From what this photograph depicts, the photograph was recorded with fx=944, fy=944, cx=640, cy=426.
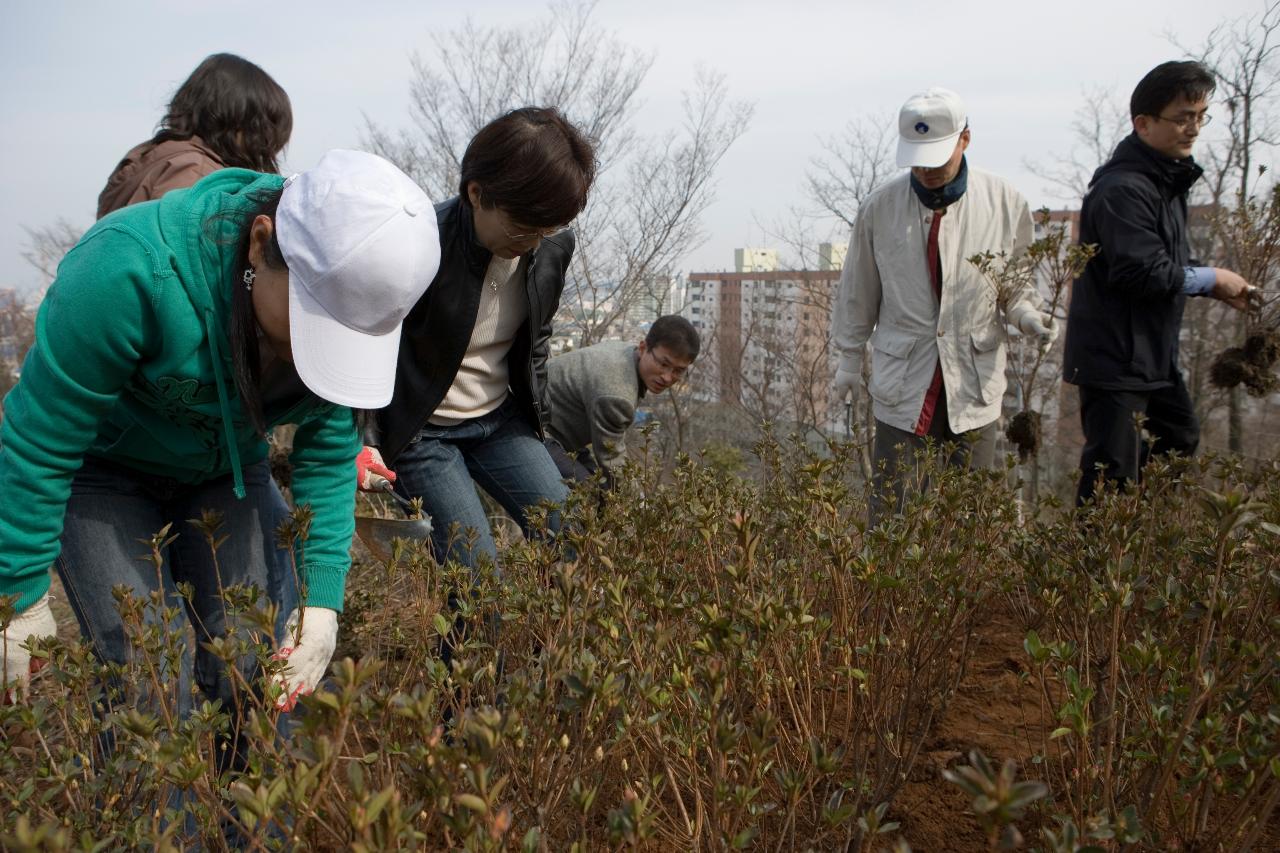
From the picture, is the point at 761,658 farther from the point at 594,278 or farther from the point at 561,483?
the point at 594,278

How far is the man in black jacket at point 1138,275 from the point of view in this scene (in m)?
3.53

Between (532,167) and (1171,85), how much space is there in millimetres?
2604

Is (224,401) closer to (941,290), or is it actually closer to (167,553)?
(167,553)

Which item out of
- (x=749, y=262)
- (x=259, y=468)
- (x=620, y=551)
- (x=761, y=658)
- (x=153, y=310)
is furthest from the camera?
(x=749, y=262)

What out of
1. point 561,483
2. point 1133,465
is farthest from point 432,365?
point 1133,465

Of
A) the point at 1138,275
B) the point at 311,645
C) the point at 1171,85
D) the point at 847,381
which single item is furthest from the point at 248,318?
the point at 1171,85

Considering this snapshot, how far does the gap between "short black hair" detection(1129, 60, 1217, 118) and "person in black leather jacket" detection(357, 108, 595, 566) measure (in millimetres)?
2333

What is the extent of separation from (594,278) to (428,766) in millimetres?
10891

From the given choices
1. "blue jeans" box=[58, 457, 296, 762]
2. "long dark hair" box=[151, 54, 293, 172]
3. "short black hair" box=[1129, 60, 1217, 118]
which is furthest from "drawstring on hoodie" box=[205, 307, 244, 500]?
"short black hair" box=[1129, 60, 1217, 118]

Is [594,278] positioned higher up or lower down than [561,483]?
higher up

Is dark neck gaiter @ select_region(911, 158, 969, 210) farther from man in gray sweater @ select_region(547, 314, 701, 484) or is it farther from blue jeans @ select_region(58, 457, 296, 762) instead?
blue jeans @ select_region(58, 457, 296, 762)

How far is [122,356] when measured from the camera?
5.64 feet

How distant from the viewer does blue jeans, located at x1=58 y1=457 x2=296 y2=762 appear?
1.91 meters

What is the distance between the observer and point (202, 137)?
9.16 ft
